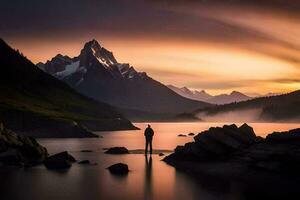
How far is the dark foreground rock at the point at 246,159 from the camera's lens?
5188 cm

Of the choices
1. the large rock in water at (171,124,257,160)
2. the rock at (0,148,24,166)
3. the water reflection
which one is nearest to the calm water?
the water reflection

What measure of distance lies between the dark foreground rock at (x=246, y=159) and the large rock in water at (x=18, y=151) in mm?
20035

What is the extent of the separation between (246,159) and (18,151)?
1307 inches

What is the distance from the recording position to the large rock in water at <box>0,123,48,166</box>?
2638 inches

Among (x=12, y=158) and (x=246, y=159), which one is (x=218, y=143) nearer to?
(x=246, y=159)

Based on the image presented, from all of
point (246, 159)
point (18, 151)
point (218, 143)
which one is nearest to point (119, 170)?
point (218, 143)

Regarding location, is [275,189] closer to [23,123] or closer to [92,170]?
[92,170]

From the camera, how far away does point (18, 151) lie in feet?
232

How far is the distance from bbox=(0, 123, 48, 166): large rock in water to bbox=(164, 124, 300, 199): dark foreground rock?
20035 mm

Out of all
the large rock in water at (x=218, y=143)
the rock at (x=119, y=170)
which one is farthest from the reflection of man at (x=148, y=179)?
the large rock in water at (x=218, y=143)

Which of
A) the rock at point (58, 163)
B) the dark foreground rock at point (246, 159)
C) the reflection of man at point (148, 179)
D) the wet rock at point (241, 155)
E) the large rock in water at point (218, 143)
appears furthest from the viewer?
the large rock in water at point (218, 143)

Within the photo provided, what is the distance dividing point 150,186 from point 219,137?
2136 centimetres

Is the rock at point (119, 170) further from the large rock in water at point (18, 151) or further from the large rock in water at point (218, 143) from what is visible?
the large rock in water at point (18, 151)

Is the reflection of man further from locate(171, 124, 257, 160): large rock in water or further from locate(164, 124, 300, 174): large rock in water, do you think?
locate(171, 124, 257, 160): large rock in water
